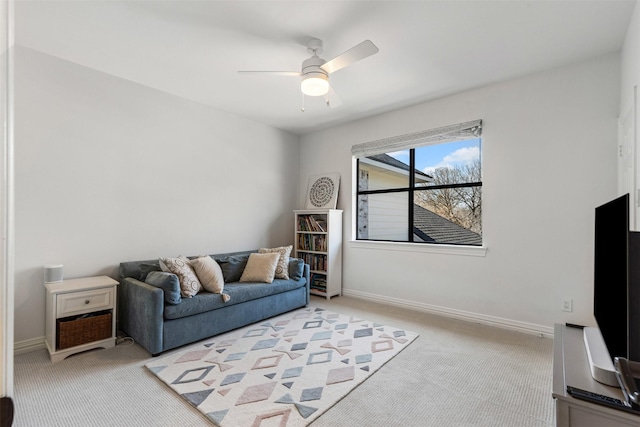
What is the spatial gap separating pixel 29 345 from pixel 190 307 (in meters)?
1.36

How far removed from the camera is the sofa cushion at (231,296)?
2.67 meters

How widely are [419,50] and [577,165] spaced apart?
5.95 ft

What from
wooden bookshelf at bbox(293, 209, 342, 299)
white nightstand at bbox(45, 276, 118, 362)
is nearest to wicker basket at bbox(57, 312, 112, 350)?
white nightstand at bbox(45, 276, 118, 362)

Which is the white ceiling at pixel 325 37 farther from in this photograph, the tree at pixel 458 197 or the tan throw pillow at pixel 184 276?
the tan throw pillow at pixel 184 276

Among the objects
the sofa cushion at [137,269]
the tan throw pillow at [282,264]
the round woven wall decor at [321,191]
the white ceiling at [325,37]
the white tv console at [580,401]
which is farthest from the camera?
the round woven wall decor at [321,191]

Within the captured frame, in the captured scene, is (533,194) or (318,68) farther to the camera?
(533,194)

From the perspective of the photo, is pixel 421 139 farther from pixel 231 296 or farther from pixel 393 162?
pixel 231 296

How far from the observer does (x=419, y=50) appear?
2.64 meters

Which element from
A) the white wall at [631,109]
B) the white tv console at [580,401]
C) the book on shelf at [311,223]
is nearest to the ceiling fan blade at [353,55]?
the white wall at [631,109]

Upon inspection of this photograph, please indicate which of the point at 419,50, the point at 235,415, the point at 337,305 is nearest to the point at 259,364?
the point at 235,415

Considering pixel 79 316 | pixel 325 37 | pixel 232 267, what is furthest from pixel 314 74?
pixel 79 316

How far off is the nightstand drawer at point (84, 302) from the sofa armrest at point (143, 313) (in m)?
0.18

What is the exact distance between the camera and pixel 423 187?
157 inches

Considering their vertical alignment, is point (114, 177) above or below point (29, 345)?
above
